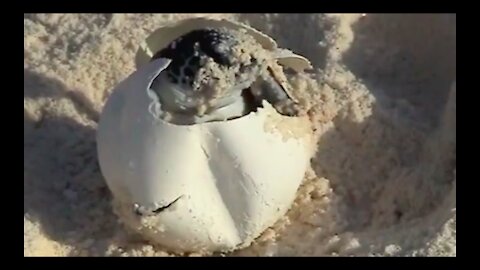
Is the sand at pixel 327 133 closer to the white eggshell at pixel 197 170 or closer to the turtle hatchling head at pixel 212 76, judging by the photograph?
the white eggshell at pixel 197 170

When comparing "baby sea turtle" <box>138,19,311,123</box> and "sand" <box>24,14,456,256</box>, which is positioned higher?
"baby sea turtle" <box>138,19,311,123</box>

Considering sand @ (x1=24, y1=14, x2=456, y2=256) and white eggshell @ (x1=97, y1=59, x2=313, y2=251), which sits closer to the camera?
white eggshell @ (x1=97, y1=59, x2=313, y2=251)

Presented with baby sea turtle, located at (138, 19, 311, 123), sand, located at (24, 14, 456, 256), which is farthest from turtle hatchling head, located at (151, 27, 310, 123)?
sand, located at (24, 14, 456, 256)

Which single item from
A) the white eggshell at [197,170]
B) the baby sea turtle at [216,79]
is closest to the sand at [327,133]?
the white eggshell at [197,170]

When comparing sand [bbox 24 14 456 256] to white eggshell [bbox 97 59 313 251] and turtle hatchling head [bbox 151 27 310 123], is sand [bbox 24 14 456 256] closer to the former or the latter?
white eggshell [bbox 97 59 313 251]

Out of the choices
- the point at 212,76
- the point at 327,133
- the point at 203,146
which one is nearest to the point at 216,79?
the point at 212,76

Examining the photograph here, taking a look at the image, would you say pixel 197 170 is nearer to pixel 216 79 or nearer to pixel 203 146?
pixel 203 146
